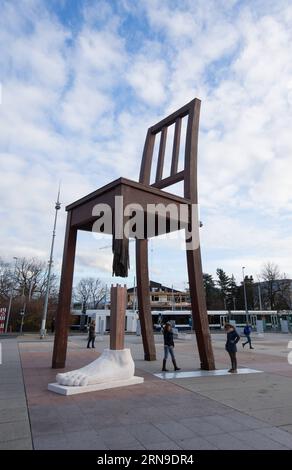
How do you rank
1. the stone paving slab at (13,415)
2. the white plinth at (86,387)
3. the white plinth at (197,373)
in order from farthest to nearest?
the white plinth at (197,373) → the white plinth at (86,387) → the stone paving slab at (13,415)

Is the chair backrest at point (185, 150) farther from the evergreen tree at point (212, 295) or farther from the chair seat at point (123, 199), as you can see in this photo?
the evergreen tree at point (212, 295)

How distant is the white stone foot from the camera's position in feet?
22.3

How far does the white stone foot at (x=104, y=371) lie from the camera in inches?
267

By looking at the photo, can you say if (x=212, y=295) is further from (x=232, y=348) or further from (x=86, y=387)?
(x=86, y=387)

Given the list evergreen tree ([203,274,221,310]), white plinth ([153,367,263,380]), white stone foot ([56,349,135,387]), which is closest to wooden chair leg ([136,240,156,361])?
white plinth ([153,367,263,380])

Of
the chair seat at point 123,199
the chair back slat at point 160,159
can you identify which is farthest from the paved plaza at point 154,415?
the chair back slat at point 160,159

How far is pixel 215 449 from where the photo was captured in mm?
3793

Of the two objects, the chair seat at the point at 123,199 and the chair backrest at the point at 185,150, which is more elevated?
the chair backrest at the point at 185,150

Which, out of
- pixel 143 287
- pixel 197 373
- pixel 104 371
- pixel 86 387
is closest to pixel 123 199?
pixel 104 371

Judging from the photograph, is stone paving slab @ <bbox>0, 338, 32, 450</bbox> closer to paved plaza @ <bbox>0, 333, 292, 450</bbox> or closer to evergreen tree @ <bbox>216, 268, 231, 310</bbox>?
paved plaza @ <bbox>0, 333, 292, 450</bbox>

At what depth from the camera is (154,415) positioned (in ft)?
16.9

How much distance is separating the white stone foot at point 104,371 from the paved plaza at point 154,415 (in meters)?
0.31

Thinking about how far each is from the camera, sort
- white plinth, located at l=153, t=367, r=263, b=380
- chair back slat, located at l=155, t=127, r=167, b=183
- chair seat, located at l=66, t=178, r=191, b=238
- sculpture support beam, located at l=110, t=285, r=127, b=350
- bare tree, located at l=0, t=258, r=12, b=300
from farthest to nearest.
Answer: bare tree, located at l=0, t=258, r=12, b=300, chair back slat, located at l=155, t=127, r=167, b=183, white plinth, located at l=153, t=367, r=263, b=380, chair seat, located at l=66, t=178, r=191, b=238, sculpture support beam, located at l=110, t=285, r=127, b=350

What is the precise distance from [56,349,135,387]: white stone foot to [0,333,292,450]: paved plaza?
12.3 inches
